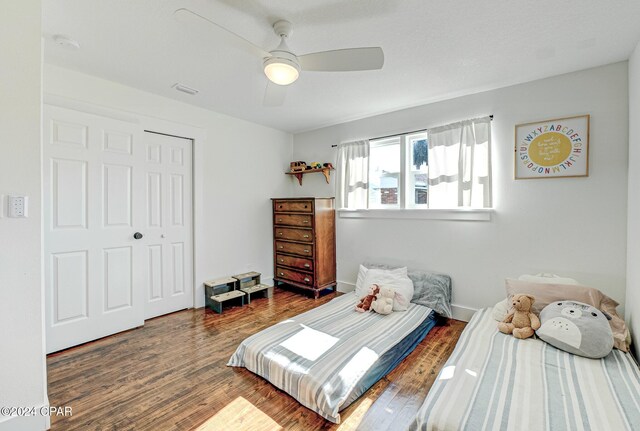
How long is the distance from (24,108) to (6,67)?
197 millimetres

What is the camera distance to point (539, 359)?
68.9 inches

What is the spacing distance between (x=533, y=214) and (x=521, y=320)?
3.52ft

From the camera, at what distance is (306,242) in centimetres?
383

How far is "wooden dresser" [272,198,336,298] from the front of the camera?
12.3ft

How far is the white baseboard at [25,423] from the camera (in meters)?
1.42

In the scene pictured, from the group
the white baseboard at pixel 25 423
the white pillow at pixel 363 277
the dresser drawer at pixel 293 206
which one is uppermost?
the dresser drawer at pixel 293 206

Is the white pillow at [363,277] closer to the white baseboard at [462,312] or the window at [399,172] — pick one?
the white baseboard at [462,312]

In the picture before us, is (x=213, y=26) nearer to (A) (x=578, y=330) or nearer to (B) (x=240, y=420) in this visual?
(B) (x=240, y=420)

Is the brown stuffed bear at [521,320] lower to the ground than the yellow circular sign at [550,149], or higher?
lower

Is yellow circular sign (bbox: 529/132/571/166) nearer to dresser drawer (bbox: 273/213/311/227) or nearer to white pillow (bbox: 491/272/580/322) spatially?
white pillow (bbox: 491/272/580/322)

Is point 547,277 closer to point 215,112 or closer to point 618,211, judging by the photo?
point 618,211

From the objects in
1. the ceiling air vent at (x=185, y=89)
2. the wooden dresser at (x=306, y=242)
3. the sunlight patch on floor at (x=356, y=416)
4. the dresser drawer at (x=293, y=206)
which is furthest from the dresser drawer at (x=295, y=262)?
the ceiling air vent at (x=185, y=89)

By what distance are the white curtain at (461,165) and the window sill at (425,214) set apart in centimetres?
6

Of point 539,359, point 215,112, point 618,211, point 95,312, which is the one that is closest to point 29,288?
point 95,312
